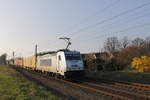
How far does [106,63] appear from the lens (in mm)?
36312

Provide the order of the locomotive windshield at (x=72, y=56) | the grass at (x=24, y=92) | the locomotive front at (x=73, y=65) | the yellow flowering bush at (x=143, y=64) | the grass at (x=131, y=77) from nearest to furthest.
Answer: the grass at (x=24, y=92)
the grass at (x=131, y=77)
the locomotive front at (x=73, y=65)
the locomotive windshield at (x=72, y=56)
the yellow flowering bush at (x=143, y=64)

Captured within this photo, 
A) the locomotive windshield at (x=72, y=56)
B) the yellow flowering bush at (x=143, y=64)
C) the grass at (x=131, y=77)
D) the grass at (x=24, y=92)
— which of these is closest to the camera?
the grass at (x=24, y=92)

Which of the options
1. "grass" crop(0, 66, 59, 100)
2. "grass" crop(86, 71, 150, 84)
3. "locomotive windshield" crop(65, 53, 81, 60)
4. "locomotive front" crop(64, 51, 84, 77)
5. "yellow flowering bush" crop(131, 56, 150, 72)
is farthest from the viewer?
"yellow flowering bush" crop(131, 56, 150, 72)

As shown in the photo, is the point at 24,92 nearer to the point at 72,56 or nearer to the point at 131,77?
the point at 72,56

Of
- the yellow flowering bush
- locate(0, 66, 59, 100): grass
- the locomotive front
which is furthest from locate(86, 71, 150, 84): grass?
locate(0, 66, 59, 100): grass

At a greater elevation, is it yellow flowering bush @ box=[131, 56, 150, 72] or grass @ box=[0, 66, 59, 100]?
yellow flowering bush @ box=[131, 56, 150, 72]

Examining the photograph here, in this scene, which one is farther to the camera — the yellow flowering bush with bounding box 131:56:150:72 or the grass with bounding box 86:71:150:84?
the yellow flowering bush with bounding box 131:56:150:72

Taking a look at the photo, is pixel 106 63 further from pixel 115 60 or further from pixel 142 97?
pixel 142 97

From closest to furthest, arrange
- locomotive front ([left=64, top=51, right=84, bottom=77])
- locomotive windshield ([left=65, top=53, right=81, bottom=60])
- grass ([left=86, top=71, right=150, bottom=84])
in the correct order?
grass ([left=86, top=71, right=150, bottom=84]) < locomotive front ([left=64, top=51, right=84, bottom=77]) < locomotive windshield ([left=65, top=53, right=81, bottom=60])

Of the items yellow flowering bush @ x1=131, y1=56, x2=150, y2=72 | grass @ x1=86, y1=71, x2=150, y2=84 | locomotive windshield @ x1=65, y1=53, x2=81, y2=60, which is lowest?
grass @ x1=86, y1=71, x2=150, y2=84

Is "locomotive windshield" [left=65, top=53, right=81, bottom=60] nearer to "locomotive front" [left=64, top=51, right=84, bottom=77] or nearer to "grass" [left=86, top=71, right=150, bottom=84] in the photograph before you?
"locomotive front" [left=64, top=51, right=84, bottom=77]

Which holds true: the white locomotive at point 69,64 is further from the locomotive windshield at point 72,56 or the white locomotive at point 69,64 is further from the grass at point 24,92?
the grass at point 24,92

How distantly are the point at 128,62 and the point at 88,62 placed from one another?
9368 millimetres

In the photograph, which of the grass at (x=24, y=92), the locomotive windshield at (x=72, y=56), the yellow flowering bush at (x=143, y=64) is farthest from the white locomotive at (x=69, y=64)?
the yellow flowering bush at (x=143, y=64)
